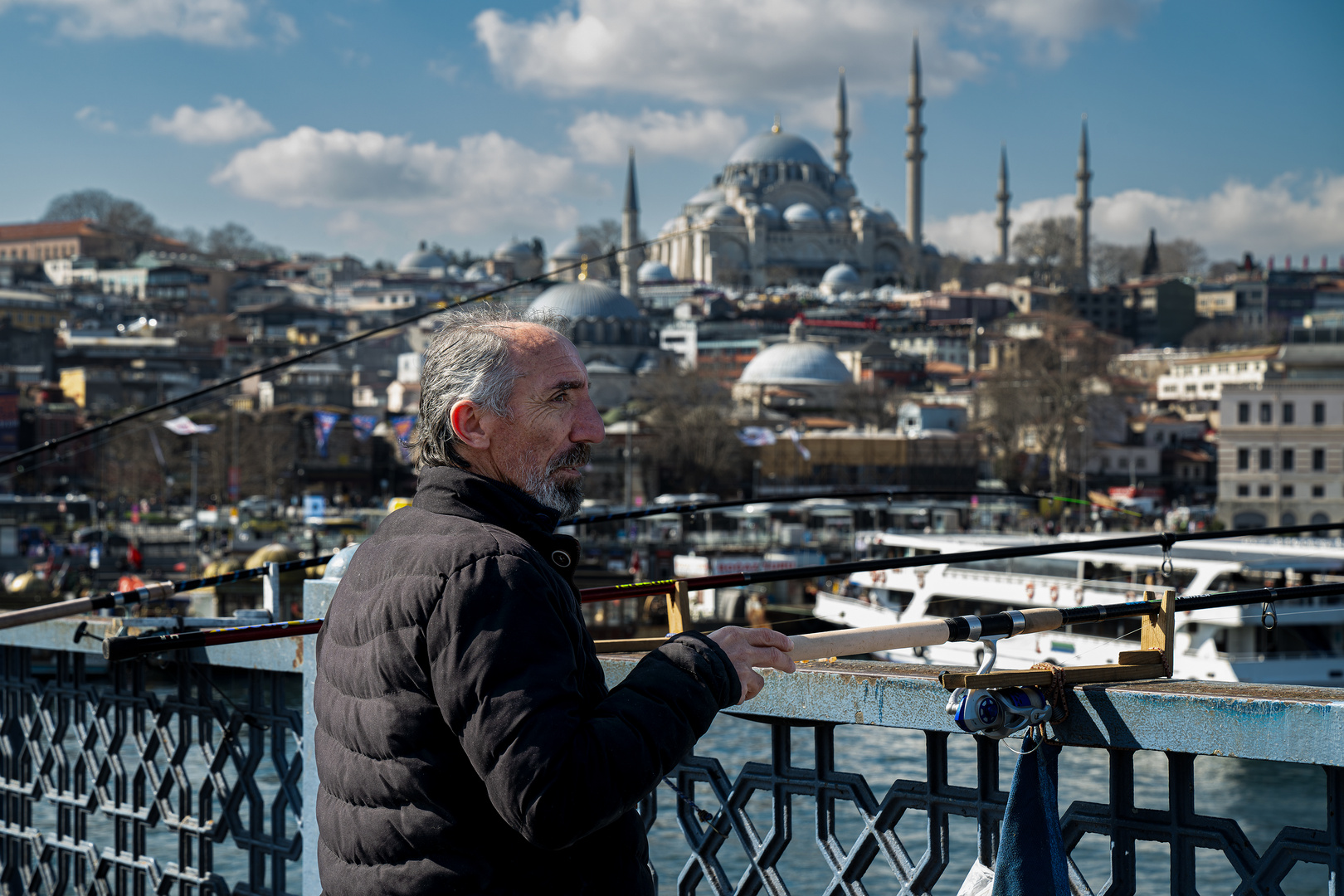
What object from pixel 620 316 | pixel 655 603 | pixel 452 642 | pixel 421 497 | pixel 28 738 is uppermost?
pixel 620 316

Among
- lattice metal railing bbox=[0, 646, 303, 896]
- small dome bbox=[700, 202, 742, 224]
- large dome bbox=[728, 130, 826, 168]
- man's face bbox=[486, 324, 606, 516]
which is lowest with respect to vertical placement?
lattice metal railing bbox=[0, 646, 303, 896]

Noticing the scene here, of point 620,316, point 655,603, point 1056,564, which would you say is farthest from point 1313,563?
point 620,316

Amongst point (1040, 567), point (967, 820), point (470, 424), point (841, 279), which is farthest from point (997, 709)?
point (841, 279)

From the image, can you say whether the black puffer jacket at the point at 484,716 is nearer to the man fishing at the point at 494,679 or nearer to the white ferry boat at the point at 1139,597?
the man fishing at the point at 494,679

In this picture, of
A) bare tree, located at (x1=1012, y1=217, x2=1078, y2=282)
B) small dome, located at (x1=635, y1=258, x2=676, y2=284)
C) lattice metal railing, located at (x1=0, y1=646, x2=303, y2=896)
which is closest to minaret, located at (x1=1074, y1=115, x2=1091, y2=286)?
bare tree, located at (x1=1012, y1=217, x2=1078, y2=282)

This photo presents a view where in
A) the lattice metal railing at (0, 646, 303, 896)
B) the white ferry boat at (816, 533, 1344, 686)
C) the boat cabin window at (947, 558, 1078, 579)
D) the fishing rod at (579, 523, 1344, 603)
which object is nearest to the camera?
the fishing rod at (579, 523, 1344, 603)

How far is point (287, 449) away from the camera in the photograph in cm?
3575

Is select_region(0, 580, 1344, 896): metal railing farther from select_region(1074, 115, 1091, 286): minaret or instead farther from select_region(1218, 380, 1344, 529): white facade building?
select_region(1074, 115, 1091, 286): minaret

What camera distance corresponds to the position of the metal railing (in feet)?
4.39

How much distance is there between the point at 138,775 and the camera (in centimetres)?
232

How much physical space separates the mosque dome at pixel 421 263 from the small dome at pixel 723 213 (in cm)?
1621

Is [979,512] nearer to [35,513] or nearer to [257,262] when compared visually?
[35,513]

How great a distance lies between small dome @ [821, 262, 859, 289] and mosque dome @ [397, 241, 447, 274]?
23.0 m

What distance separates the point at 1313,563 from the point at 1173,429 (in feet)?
94.6
